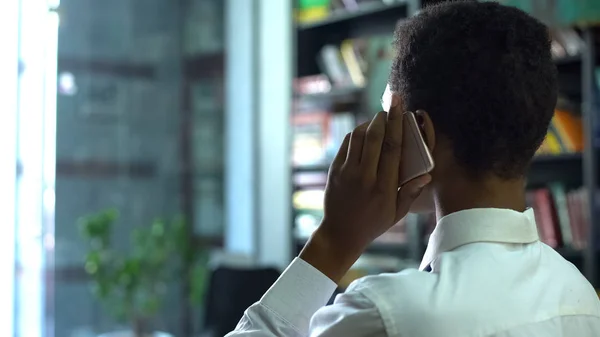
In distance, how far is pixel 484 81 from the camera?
0.74 m

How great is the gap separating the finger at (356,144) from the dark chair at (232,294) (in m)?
2.36

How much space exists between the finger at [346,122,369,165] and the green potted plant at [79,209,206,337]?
2.75 metres

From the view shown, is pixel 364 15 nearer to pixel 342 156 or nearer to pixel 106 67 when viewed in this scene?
pixel 106 67

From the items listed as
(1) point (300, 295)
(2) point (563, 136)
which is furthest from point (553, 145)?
(1) point (300, 295)

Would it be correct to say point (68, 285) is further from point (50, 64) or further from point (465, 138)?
point (465, 138)

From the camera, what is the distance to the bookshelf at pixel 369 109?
2.69 metres

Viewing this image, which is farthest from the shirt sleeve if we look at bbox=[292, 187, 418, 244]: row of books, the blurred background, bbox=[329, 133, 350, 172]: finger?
bbox=[292, 187, 418, 244]: row of books

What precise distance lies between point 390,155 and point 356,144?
0.04m

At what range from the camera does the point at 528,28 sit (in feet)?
2.52

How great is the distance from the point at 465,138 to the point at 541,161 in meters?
2.39

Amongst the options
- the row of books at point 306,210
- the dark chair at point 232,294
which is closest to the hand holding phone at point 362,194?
the dark chair at point 232,294

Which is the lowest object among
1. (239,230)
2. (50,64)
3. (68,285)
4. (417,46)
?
(68,285)

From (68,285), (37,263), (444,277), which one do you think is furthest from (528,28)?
(68,285)

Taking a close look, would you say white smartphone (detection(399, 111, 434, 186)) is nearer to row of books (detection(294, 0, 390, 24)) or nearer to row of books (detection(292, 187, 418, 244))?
row of books (detection(294, 0, 390, 24))
